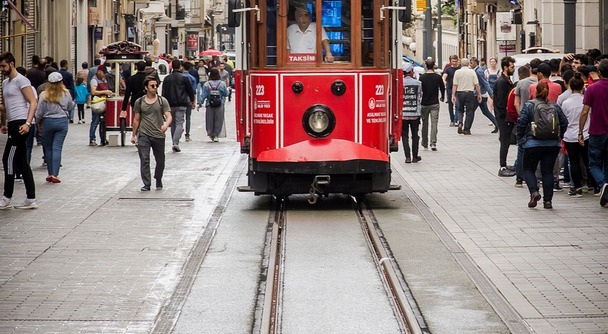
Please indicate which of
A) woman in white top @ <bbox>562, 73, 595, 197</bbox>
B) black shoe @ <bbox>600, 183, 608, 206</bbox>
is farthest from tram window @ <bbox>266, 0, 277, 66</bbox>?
black shoe @ <bbox>600, 183, 608, 206</bbox>

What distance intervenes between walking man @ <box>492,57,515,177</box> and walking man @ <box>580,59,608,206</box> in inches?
131

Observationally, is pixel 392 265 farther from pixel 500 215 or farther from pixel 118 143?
pixel 118 143

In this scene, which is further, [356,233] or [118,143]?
[118,143]

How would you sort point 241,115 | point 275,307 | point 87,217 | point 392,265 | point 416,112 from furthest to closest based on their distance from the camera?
point 416,112 → point 241,115 → point 87,217 → point 392,265 → point 275,307

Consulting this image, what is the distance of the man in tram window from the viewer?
54.1ft

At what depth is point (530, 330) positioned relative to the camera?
31.3ft

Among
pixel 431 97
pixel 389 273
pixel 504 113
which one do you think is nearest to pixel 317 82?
pixel 389 273

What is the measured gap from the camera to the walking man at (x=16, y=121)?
648 inches

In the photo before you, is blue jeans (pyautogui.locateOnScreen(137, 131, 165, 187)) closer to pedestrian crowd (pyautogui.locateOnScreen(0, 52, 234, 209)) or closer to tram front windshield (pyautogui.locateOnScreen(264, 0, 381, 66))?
pedestrian crowd (pyautogui.locateOnScreen(0, 52, 234, 209))

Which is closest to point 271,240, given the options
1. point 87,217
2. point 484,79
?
point 87,217

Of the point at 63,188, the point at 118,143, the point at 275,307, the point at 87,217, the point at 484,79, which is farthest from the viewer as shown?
the point at 484,79

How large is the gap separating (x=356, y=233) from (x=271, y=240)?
1075 mm

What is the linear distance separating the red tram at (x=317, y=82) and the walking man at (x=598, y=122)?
272 cm

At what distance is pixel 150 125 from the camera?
758 inches
